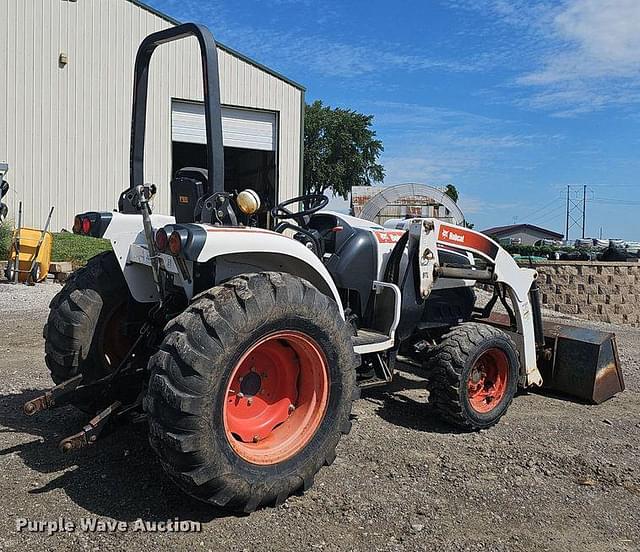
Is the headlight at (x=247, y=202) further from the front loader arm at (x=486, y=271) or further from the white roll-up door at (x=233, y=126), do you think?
the white roll-up door at (x=233, y=126)

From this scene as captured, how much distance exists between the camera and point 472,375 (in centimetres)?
514

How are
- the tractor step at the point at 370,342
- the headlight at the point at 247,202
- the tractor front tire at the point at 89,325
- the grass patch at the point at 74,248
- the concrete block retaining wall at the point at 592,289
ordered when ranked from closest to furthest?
the headlight at the point at 247,202 < the tractor front tire at the point at 89,325 < the tractor step at the point at 370,342 < the grass patch at the point at 74,248 < the concrete block retaining wall at the point at 592,289

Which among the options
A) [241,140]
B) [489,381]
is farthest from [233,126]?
[489,381]

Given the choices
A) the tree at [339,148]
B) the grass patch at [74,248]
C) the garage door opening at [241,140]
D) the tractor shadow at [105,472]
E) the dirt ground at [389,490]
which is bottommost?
the dirt ground at [389,490]

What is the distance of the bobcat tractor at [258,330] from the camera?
10.6ft

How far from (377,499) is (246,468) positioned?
84cm

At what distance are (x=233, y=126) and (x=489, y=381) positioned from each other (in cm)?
1445

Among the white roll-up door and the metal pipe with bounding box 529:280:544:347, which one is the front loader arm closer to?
the metal pipe with bounding box 529:280:544:347

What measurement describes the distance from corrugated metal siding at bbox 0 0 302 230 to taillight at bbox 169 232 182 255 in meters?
14.5

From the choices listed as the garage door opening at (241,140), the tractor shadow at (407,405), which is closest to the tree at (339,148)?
the garage door opening at (241,140)

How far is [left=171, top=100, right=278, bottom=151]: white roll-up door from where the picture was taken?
17.8m

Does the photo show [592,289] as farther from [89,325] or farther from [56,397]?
[56,397]

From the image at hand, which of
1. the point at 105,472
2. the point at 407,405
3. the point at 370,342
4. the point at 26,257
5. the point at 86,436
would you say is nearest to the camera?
the point at 86,436

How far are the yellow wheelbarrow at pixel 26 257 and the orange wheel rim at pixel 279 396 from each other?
32.7 feet
